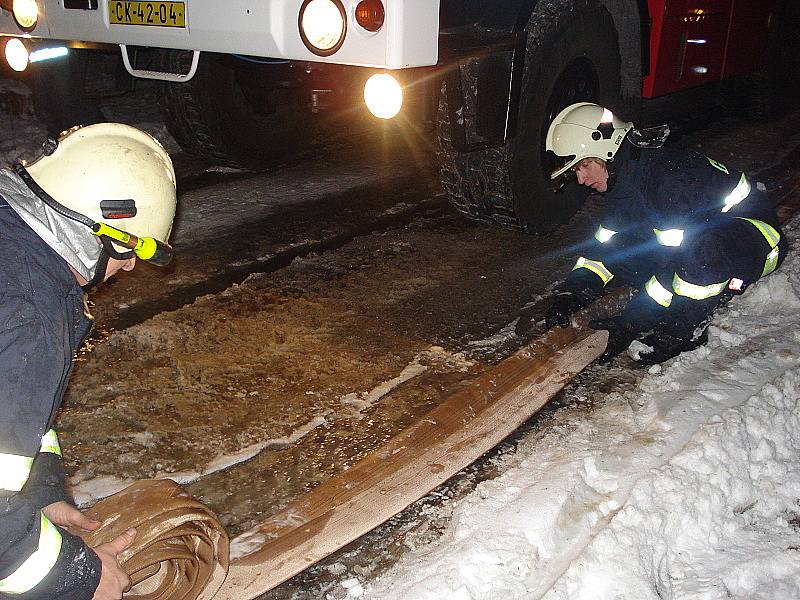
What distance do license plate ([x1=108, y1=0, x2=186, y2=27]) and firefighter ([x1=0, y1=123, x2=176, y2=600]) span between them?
1.41 metres

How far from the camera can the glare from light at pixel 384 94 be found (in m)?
2.87

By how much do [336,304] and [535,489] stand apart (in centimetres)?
151

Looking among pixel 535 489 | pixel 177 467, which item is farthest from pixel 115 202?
pixel 535 489

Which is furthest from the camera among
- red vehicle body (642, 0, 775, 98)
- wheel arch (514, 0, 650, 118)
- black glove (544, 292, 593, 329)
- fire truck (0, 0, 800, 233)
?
red vehicle body (642, 0, 775, 98)

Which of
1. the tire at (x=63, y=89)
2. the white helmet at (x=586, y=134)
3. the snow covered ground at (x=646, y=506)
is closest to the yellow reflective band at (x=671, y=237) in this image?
the white helmet at (x=586, y=134)

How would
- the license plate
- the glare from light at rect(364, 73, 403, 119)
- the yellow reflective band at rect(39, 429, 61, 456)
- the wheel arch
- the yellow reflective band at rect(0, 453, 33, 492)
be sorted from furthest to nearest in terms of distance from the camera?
the wheel arch
the license plate
the glare from light at rect(364, 73, 403, 119)
the yellow reflective band at rect(39, 429, 61, 456)
the yellow reflective band at rect(0, 453, 33, 492)

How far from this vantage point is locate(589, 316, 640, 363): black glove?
3.19 meters

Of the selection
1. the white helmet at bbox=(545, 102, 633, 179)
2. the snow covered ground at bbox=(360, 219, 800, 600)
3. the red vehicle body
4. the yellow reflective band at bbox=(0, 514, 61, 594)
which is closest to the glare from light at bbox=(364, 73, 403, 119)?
the white helmet at bbox=(545, 102, 633, 179)

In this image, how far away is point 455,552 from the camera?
2.11 m

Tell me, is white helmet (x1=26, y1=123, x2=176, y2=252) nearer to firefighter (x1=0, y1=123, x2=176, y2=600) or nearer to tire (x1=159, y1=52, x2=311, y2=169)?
firefighter (x1=0, y1=123, x2=176, y2=600)

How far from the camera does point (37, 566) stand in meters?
1.50

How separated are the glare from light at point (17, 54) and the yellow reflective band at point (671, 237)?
129 inches

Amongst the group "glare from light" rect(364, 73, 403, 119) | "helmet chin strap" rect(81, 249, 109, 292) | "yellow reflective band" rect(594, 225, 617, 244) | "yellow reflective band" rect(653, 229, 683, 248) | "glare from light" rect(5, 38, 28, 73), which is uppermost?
"glare from light" rect(5, 38, 28, 73)

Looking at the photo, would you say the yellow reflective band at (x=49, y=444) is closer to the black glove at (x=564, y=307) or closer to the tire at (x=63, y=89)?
the black glove at (x=564, y=307)
